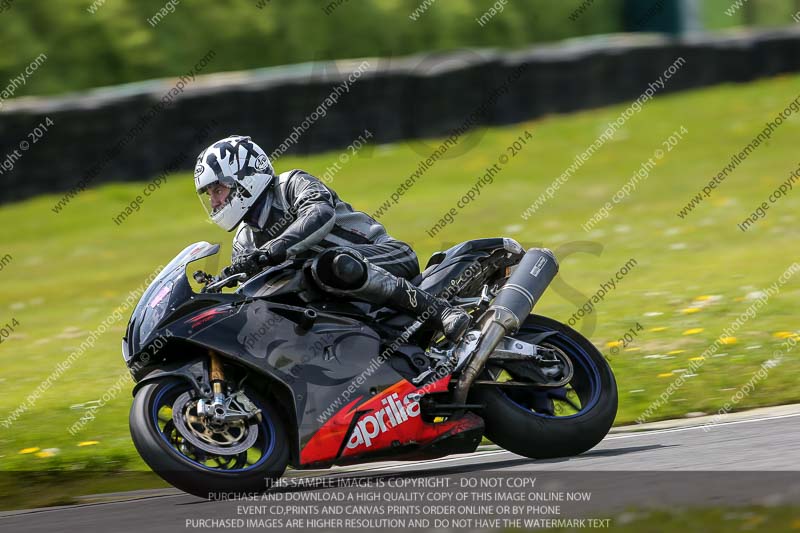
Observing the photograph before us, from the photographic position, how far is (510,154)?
22.1 meters

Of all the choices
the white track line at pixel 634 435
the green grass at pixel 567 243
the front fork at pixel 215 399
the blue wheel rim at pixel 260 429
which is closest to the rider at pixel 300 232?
the front fork at pixel 215 399

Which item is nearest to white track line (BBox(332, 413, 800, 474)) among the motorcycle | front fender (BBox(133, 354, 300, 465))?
the motorcycle

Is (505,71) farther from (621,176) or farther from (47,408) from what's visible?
(47,408)

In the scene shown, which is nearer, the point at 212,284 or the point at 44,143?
the point at 212,284

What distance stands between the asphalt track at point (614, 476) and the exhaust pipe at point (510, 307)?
54 cm

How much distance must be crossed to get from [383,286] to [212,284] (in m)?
0.91

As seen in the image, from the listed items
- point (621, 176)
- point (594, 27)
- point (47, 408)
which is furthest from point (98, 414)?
point (594, 27)

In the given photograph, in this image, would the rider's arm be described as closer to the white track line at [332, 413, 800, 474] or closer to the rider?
the rider

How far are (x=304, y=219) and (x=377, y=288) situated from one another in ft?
1.78

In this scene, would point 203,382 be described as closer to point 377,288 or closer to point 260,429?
point 260,429

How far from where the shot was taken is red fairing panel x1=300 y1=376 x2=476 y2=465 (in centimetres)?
653

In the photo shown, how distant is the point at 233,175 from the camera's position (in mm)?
6820

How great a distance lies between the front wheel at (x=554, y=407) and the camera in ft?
22.7

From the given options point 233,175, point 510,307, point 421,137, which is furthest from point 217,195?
point 421,137
